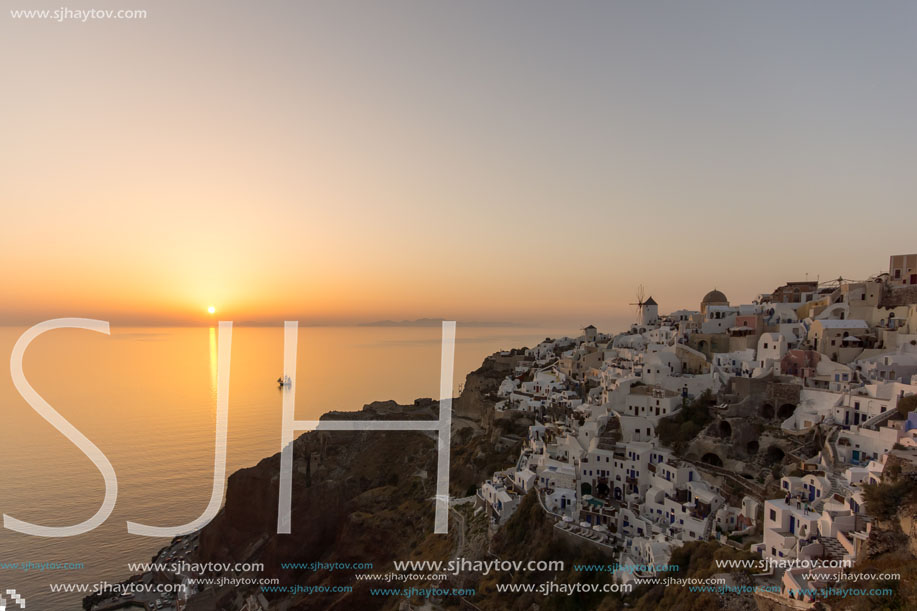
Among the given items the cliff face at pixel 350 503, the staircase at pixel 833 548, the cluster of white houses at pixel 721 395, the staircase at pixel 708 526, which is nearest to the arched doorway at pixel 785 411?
the cluster of white houses at pixel 721 395

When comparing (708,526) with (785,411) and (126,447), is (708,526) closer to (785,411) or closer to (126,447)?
(785,411)

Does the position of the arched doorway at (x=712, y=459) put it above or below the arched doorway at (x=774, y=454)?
below

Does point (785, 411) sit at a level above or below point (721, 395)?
below

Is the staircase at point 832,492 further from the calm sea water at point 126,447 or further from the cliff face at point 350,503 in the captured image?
the calm sea water at point 126,447

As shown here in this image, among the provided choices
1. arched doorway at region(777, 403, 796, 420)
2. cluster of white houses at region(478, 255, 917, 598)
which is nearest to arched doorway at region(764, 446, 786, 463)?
cluster of white houses at region(478, 255, 917, 598)

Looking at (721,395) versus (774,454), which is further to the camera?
(721,395)

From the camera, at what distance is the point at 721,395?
27281 mm

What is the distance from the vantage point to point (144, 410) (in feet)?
275

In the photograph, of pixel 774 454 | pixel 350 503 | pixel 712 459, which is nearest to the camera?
pixel 774 454

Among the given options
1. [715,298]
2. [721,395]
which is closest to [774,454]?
[721,395]

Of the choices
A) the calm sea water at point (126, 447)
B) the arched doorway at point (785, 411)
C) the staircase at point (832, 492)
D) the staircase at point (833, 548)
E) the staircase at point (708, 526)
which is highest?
the arched doorway at point (785, 411)

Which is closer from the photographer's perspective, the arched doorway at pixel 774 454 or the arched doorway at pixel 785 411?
the arched doorway at pixel 774 454

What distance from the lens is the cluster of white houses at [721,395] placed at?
16.8m

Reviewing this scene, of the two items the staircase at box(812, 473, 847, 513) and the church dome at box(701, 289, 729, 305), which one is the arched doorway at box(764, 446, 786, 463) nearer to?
the staircase at box(812, 473, 847, 513)
